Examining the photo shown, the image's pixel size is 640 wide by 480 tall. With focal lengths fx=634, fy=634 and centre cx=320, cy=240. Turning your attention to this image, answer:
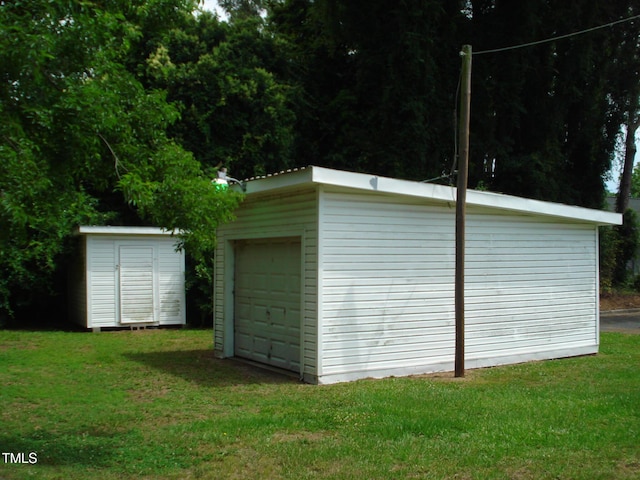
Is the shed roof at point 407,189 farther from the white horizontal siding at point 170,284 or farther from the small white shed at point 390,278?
the white horizontal siding at point 170,284

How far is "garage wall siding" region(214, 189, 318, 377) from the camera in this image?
931 centimetres

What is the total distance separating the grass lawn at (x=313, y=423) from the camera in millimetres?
5578

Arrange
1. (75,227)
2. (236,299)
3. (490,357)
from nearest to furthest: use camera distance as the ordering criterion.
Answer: (490,357)
(236,299)
(75,227)

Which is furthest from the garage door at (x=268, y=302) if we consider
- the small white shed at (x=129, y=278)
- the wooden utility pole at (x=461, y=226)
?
the small white shed at (x=129, y=278)

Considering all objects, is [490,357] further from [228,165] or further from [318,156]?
[318,156]

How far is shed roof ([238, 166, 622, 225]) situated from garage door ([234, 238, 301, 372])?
111 centimetres

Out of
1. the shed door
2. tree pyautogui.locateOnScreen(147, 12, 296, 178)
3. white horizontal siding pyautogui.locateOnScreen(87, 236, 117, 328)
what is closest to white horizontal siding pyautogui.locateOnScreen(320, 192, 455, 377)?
the shed door

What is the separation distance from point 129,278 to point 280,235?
8037 millimetres

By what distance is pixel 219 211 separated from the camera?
6.43 meters

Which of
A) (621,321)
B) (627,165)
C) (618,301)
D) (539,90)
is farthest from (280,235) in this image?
(627,165)

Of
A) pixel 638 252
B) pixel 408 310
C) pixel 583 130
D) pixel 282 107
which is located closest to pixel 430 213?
pixel 408 310

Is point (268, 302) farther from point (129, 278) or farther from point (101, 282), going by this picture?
point (101, 282)

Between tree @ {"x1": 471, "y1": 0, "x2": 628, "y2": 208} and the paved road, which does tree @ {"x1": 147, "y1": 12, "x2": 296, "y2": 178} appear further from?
the paved road

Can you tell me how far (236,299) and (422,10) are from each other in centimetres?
1495
